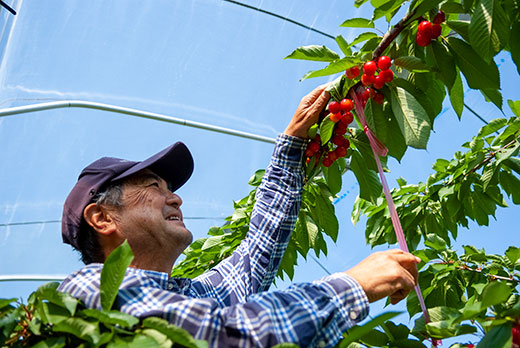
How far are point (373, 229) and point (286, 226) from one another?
124 cm

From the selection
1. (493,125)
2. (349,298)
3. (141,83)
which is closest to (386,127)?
(349,298)

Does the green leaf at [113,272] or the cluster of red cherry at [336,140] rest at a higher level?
the cluster of red cherry at [336,140]

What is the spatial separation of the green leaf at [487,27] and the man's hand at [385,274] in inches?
17.4

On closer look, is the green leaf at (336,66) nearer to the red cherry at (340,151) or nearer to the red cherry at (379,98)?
the red cherry at (379,98)

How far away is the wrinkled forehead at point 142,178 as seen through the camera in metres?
1.66

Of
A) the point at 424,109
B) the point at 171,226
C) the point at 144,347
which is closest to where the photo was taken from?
the point at 144,347

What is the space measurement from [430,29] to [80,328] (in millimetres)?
A: 978

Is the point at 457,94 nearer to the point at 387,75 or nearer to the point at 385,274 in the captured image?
the point at 387,75

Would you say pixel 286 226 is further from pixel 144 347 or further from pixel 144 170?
pixel 144 347

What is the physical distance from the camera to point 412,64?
1312 millimetres

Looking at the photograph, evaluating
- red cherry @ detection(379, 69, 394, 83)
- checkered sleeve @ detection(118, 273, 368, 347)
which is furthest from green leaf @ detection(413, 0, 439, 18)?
checkered sleeve @ detection(118, 273, 368, 347)

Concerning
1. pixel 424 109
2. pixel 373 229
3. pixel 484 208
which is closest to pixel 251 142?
pixel 373 229

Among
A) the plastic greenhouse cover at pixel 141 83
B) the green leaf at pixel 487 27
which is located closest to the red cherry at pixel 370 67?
the green leaf at pixel 487 27

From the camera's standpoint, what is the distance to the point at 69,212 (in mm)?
1628
